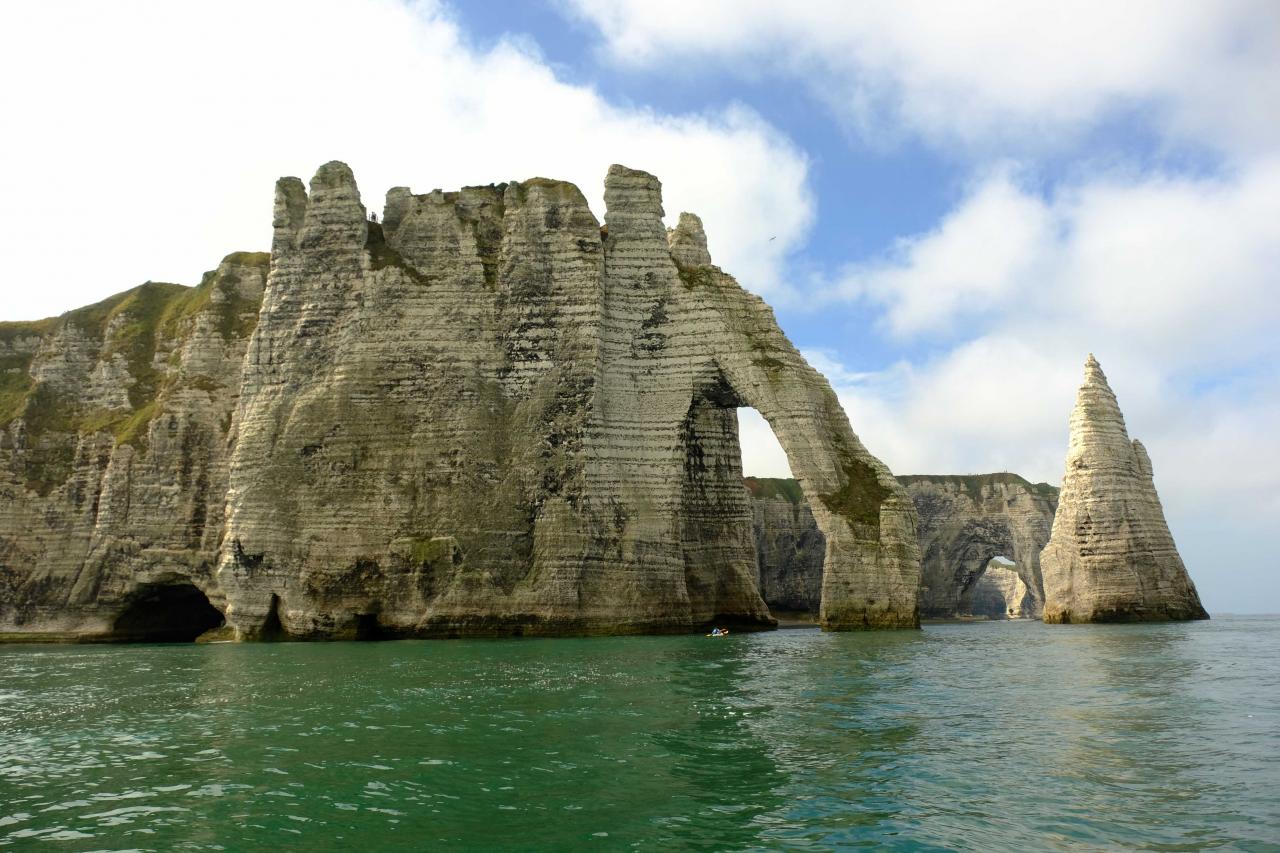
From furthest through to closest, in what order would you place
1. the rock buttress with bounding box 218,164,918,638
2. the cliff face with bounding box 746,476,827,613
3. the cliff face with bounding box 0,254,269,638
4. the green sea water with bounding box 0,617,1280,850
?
the cliff face with bounding box 746,476,827,613, the cliff face with bounding box 0,254,269,638, the rock buttress with bounding box 218,164,918,638, the green sea water with bounding box 0,617,1280,850

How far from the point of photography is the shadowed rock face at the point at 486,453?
3859 centimetres

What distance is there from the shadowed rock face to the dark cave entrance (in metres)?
0.58

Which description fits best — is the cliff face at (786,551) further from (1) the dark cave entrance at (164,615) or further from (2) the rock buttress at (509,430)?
(1) the dark cave entrance at (164,615)

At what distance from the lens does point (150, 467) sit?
147ft

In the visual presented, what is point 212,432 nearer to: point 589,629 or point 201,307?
point 201,307

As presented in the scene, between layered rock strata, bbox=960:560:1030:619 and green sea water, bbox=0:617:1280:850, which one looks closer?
green sea water, bbox=0:617:1280:850

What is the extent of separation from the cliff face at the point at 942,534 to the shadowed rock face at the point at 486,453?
3490cm

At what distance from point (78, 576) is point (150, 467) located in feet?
18.9

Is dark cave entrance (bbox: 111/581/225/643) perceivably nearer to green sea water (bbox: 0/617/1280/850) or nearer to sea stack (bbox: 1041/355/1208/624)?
green sea water (bbox: 0/617/1280/850)

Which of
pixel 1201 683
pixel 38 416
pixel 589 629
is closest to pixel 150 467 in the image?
pixel 38 416

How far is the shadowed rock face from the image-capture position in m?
38.6

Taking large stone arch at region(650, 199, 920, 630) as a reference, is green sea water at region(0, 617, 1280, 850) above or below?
below

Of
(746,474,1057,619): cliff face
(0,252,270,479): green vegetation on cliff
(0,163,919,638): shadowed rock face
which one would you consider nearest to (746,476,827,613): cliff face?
(746,474,1057,619): cliff face

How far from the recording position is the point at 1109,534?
4822 centimetres
